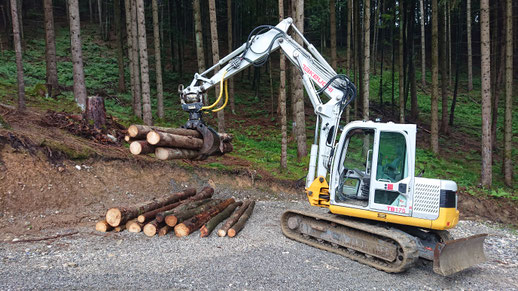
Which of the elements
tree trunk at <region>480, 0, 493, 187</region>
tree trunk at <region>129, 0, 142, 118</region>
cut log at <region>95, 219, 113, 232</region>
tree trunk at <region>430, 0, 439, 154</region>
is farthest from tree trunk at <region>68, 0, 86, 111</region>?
tree trunk at <region>430, 0, 439, 154</region>

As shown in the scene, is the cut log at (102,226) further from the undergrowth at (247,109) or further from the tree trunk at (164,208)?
the undergrowth at (247,109)

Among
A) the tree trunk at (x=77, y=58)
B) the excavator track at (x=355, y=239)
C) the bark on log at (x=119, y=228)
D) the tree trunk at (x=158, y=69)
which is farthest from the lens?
the tree trunk at (x=158, y=69)

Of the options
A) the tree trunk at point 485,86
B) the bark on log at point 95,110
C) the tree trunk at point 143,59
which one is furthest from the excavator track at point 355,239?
the tree trunk at point 485,86

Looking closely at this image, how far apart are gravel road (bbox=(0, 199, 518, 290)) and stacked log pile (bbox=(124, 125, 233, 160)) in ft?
5.38

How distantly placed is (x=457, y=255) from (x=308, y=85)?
4.16 meters

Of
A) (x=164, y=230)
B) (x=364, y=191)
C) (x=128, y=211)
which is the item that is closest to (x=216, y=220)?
(x=164, y=230)

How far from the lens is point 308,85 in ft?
25.2

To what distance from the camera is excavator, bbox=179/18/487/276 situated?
19.8 ft

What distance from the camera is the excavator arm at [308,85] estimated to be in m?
7.27

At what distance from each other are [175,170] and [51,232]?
3967 millimetres

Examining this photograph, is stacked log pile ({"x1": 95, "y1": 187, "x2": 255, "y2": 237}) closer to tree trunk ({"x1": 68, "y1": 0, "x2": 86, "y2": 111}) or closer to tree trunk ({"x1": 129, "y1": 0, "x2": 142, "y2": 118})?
tree trunk ({"x1": 68, "y1": 0, "x2": 86, "y2": 111})

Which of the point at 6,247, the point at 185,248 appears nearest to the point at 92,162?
the point at 6,247

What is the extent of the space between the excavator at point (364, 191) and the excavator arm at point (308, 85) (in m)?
0.02

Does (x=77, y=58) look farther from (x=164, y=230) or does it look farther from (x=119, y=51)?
(x=164, y=230)
